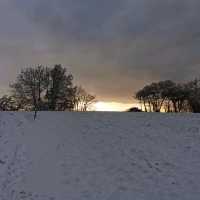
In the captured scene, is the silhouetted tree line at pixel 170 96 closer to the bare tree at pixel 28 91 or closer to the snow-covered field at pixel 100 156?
the bare tree at pixel 28 91

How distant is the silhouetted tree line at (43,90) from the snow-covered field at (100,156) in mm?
21851

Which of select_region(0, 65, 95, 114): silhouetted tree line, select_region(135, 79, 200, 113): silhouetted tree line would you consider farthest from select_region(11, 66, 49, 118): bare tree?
select_region(135, 79, 200, 113): silhouetted tree line

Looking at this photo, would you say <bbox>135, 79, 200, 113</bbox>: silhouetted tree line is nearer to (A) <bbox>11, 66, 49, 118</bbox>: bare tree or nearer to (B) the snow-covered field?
(A) <bbox>11, 66, 49, 118</bbox>: bare tree

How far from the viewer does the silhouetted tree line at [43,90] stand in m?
40.0

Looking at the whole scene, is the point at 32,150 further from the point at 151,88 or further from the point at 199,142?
the point at 151,88

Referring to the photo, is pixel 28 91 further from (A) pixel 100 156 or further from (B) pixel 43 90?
(A) pixel 100 156

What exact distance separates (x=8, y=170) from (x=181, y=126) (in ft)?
28.2

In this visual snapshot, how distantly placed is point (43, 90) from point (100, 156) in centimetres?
2935

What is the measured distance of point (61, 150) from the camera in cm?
1403

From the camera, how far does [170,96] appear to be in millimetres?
47031

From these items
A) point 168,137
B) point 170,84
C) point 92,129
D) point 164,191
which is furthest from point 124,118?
point 170,84

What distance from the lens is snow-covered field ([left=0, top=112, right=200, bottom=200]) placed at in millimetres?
10393

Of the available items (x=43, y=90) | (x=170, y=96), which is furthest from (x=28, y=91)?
(x=170, y=96)

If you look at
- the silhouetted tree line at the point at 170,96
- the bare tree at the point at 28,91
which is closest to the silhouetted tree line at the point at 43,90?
the bare tree at the point at 28,91
